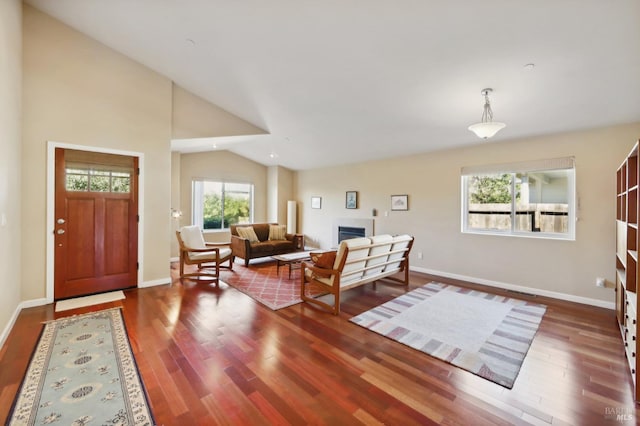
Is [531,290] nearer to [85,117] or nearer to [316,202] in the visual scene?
[316,202]

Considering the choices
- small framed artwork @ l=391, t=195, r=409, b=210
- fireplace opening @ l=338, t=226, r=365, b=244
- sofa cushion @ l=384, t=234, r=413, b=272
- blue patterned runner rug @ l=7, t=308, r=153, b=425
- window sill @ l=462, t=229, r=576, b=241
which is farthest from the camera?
fireplace opening @ l=338, t=226, r=365, b=244

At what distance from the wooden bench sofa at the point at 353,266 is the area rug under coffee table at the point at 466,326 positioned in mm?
445

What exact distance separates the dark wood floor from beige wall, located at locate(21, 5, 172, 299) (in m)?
1.29

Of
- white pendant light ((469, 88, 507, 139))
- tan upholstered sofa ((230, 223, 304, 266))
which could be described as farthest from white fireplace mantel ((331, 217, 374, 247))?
white pendant light ((469, 88, 507, 139))

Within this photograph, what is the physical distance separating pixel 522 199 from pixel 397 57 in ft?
10.8

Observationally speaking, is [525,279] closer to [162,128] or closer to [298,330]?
[298,330]

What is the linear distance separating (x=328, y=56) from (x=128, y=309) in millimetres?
3974

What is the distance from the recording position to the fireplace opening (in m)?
6.77

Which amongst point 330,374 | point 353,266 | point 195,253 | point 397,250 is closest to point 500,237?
→ point 397,250

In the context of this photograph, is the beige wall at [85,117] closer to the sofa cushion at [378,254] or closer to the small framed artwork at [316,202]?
the sofa cushion at [378,254]

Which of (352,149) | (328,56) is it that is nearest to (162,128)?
(328,56)

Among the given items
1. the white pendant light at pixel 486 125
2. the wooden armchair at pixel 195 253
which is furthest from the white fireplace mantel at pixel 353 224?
the white pendant light at pixel 486 125

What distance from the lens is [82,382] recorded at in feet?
6.61

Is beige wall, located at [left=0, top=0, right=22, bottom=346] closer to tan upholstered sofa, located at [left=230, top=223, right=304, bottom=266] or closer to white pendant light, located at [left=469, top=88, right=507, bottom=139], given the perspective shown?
tan upholstered sofa, located at [left=230, top=223, right=304, bottom=266]
